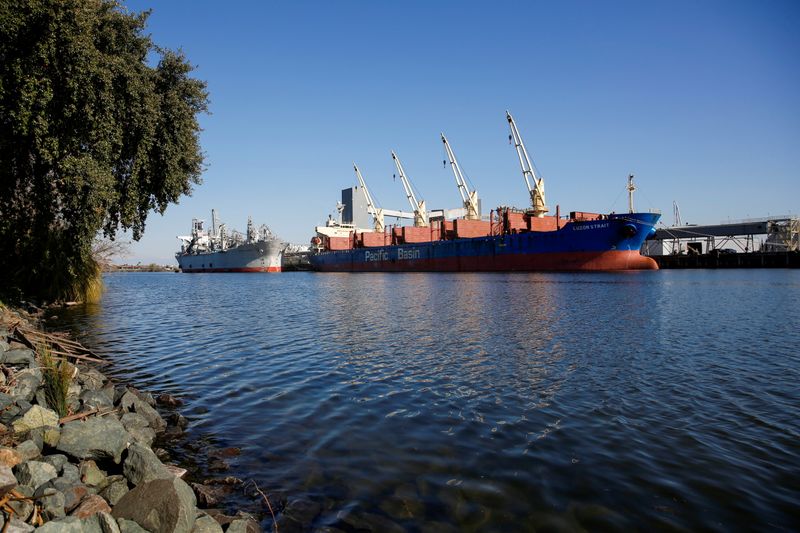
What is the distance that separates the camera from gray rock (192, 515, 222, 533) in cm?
430

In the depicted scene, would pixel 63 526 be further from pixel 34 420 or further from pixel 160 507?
pixel 34 420

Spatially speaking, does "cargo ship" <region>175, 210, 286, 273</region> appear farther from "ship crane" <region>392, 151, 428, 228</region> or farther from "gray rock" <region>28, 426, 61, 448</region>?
"gray rock" <region>28, 426, 61, 448</region>

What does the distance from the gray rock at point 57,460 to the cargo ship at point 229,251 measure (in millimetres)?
105666

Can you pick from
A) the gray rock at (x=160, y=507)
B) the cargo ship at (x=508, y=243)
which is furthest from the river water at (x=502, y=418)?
the cargo ship at (x=508, y=243)

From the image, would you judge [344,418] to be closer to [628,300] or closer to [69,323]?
[69,323]

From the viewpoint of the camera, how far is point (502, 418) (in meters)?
8.12

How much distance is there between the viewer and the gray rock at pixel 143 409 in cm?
757

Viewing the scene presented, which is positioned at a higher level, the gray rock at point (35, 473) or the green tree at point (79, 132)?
the green tree at point (79, 132)

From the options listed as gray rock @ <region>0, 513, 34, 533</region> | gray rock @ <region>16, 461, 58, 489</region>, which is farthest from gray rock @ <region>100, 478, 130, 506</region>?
gray rock @ <region>0, 513, 34, 533</region>

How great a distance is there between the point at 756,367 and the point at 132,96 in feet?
72.1

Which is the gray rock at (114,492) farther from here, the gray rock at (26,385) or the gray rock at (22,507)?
the gray rock at (26,385)

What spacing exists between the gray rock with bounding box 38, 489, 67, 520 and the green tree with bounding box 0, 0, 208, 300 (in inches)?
570

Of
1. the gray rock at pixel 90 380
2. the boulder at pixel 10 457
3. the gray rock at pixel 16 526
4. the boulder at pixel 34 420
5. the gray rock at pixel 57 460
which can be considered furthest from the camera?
the gray rock at pixel 90 380

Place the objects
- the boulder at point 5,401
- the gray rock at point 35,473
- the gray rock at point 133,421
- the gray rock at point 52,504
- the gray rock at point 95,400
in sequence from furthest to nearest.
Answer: the gray rock at point 95,400 → the gray rock at point 133,421 → the boulder at point 5,401 → the gray rock at point 35,473 → the gray rock at point 52,504
